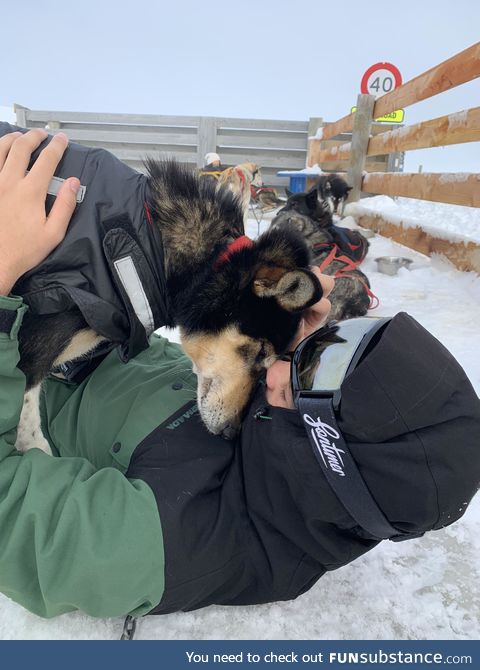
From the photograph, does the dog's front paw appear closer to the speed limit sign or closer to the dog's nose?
the dog's nose

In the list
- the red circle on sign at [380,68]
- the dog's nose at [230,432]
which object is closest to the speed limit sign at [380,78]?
the red circle on sign at [380,68]

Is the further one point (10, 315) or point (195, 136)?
point (195, 136)

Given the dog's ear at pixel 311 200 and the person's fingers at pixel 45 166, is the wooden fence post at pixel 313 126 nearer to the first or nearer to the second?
the dog's ear at pixel 311 200

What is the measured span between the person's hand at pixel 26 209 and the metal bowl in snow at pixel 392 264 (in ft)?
15.5

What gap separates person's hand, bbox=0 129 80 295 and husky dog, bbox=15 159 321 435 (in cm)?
31

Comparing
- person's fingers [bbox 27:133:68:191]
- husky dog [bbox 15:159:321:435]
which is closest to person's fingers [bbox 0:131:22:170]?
person's fingers [bbox 27:133:68:191]

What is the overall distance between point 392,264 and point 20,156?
16.0 ft

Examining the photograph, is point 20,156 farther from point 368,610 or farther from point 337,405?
point 368,610

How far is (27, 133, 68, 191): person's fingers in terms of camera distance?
178 cm

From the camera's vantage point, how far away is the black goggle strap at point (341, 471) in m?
1.27

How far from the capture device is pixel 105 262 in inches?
74.9

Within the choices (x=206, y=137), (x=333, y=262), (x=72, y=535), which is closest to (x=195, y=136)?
(x=206, y=137)

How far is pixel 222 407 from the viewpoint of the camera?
2000 mm
